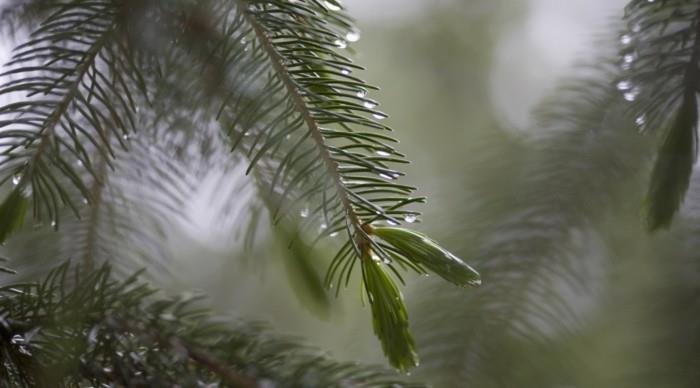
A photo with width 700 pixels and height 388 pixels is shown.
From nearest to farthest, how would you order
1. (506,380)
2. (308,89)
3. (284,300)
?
1. (308,89)
2. (506,380)
3. (284,300)

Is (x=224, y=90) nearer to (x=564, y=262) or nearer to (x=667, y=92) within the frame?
(x=667, y=92)

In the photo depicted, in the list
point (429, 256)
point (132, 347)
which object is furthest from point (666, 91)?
point (132, 347)

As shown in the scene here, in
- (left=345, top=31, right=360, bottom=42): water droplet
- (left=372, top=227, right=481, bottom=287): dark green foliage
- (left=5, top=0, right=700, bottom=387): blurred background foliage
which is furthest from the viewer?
(left=5, top=0, right=700, bottom=387): blurred background foliage

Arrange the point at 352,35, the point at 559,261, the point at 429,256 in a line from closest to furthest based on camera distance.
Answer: the point at 429,256 → the point at 352,35 → the point at 559,261

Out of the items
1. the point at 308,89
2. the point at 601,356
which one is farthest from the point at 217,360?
the point at 601,356

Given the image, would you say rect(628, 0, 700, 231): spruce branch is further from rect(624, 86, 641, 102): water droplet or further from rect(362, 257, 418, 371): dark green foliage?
rect(362, 257, 418, 371): dark green foliage

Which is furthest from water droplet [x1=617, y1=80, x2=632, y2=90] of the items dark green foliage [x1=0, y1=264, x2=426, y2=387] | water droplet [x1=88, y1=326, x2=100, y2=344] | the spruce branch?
water droplet [x1=88, y1=326, x2=100, y2=344]

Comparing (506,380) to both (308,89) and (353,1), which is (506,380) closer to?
(308,89)
